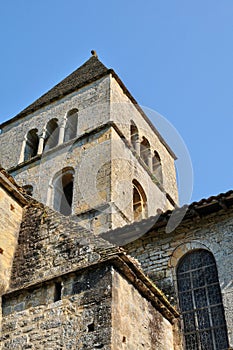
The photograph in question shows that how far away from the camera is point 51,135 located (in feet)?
63.3

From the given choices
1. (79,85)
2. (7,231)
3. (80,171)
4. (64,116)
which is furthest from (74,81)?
(7,231)

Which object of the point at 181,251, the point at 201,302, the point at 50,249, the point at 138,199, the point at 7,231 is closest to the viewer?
the point at 50,249

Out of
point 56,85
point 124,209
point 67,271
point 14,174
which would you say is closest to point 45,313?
point 67,271

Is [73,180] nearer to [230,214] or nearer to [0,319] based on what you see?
[230,214]

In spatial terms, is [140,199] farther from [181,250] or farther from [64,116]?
[181,250]

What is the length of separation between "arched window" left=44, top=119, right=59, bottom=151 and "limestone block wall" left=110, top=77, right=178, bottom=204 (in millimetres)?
2935

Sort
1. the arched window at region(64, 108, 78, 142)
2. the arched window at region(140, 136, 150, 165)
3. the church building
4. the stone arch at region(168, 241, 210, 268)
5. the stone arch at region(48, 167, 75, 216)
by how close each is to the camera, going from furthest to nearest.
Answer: the arched window at region(140, 136, 150, 165), the arched window at region(64, 108, 78, 142), the stone arch at region(48, 167, 75, 216), the stone arch at region(168, 241, 210, 268), the church building

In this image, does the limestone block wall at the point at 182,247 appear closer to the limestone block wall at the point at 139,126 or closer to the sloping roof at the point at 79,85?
the limestone block wall at the point at 139,126

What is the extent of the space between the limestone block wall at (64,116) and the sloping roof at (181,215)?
768 cm

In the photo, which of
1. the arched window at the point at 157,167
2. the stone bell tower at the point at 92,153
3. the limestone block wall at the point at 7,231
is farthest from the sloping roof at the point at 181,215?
the arched window at the point at 157,167

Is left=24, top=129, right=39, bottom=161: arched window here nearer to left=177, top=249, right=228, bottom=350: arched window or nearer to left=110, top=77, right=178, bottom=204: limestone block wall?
left=110, top=77, right=178, bottom=204: limestone block wall

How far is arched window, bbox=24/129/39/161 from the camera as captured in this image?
19202 mm

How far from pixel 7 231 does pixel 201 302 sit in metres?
3.65

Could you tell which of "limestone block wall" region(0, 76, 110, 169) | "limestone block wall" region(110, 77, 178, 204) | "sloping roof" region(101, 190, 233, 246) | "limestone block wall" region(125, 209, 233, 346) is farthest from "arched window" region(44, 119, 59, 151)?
"limestone block wall" region(125, 209, 233, 346)
